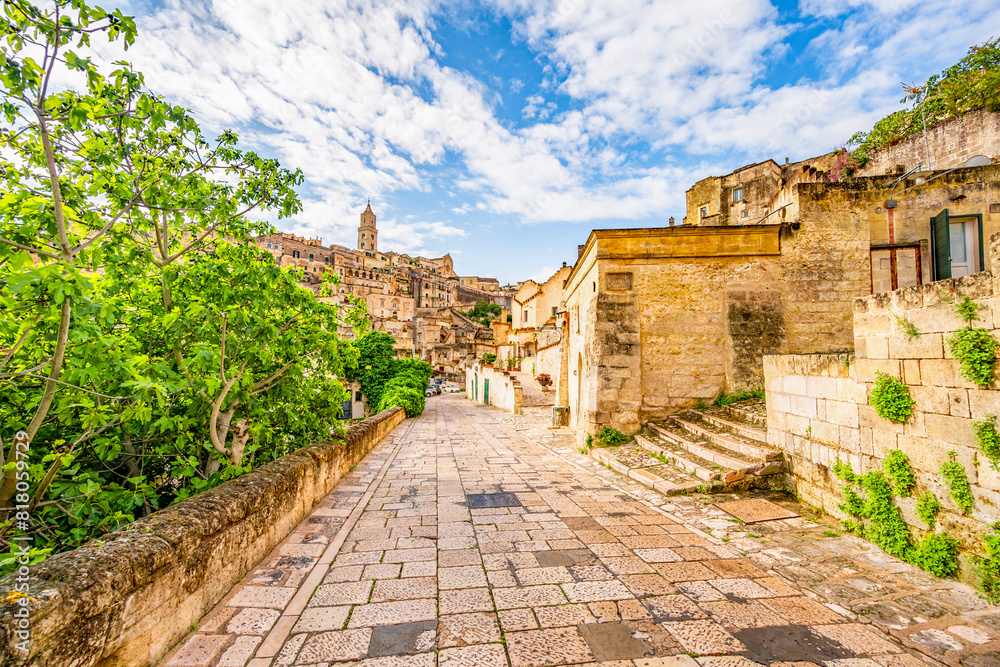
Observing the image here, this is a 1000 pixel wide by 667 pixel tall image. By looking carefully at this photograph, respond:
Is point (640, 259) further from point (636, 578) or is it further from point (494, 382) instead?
point (494, 382)

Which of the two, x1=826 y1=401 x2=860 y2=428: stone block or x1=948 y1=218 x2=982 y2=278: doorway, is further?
x1=948 y1=218 x2=982 y2=278: doorway

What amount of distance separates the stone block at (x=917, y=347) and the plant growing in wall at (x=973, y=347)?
0.51 feet

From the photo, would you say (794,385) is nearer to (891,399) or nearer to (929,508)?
→ (891,399)

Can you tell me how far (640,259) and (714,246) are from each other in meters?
1.52

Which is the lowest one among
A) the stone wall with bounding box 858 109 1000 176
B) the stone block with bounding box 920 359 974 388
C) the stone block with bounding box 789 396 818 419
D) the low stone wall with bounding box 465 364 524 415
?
the low stone wall with bounding box 465 364 524 415

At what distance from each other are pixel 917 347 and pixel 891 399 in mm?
516

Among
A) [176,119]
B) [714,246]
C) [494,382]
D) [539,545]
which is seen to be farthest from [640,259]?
[494,382]

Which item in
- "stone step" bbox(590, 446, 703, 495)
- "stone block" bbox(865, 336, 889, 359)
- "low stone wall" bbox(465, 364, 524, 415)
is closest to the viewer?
"stone block" bbox(865, 336, 889, 359)

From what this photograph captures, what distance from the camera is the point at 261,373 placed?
15.5ft

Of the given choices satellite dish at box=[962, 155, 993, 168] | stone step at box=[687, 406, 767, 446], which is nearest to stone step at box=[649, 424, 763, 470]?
stone step at box=[687, 406, 767, 446]

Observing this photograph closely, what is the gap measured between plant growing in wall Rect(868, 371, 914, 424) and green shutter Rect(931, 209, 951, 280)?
5.88 m

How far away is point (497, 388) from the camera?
81.6 ft

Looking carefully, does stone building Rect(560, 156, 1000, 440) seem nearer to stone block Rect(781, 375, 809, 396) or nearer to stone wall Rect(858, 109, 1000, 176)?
stone block Rect(781, 375, 809, 396)

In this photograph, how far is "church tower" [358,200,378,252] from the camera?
9819 centimetres
